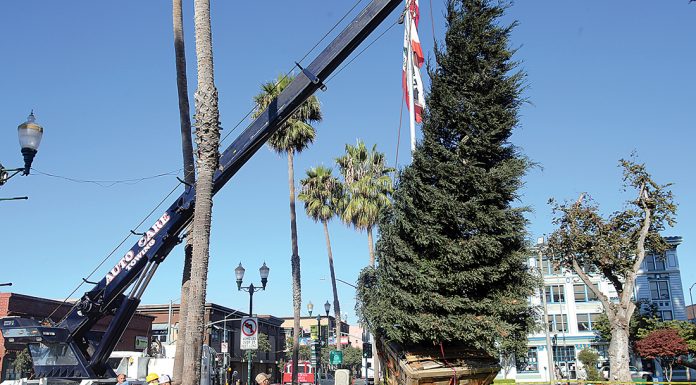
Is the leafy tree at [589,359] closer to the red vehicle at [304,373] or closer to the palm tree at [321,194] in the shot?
the red vehicle at [304,373]

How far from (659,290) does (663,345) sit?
19019 millimetres

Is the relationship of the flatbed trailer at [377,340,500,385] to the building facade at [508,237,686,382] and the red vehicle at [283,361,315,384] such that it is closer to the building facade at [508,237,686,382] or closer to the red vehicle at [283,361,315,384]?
the red vehicle at [283,361,315,384]

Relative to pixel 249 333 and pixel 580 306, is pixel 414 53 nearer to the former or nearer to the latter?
pixel 249 333

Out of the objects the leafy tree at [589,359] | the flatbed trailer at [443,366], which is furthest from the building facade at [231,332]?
the flatbed trailer at [443,366]

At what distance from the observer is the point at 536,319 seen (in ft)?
46.9

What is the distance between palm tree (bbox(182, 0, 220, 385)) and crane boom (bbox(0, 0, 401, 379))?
3587mm

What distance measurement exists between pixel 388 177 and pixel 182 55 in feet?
64.3

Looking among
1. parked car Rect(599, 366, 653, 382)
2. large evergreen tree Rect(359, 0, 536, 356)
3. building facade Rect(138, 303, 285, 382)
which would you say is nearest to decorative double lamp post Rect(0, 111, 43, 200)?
large evergreen tree Rect(359, 0, 536, 356)

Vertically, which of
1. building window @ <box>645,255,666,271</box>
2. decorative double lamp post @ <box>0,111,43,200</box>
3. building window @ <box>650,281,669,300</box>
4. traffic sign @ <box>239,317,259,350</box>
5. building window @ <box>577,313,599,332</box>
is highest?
building window @ <box>645,255,666,271</box>

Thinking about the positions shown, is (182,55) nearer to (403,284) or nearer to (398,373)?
(403,284)

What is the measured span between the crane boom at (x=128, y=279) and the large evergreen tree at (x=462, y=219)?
2780 mm

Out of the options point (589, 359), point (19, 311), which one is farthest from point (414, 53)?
point (589, 359)

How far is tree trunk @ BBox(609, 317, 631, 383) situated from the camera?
29.3m

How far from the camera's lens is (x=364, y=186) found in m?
36.8
